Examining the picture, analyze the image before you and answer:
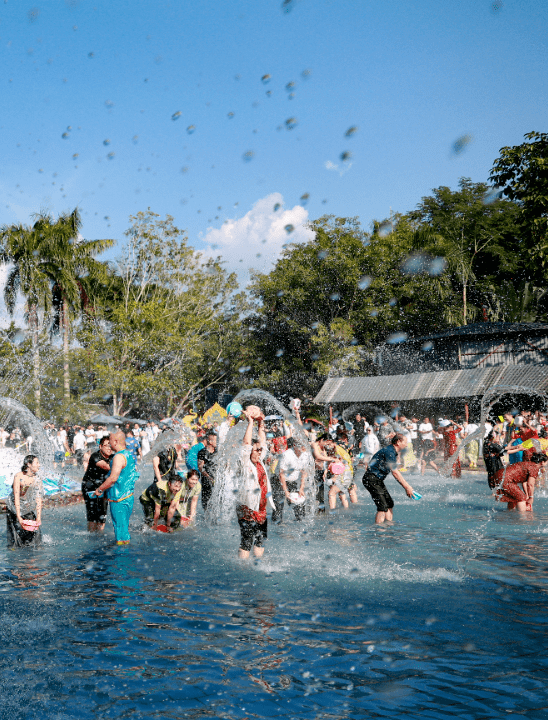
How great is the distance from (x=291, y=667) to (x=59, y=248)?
110ft

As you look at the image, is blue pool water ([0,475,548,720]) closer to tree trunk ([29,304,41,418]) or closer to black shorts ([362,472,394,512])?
black shorts ([362,472,394,512])

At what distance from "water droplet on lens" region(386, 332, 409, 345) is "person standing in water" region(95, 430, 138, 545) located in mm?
30729

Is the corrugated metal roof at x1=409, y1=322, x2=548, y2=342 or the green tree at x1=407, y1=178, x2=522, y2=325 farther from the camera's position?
the green tree at x1=407, y1=178, x2=522, y2=325

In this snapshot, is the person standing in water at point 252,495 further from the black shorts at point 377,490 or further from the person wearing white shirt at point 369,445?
the person wearing white shirt at point 369,445

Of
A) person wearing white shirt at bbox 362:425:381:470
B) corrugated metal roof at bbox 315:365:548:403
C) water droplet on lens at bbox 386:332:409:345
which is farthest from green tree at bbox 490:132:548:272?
water droplet on lens at bbox 386:332:409:345

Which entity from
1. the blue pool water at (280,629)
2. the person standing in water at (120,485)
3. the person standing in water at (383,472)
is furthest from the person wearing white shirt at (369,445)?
the person standing in water at (120,485)

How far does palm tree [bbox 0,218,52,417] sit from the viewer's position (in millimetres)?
34125

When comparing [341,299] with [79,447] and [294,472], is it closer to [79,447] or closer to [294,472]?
[79,447]

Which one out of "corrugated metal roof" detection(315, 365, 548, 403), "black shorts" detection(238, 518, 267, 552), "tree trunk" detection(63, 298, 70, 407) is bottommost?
"black shorts" detection(238, 518, 267, 552)

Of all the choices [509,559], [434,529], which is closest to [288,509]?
[434,529]

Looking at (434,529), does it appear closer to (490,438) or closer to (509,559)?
(509,559)

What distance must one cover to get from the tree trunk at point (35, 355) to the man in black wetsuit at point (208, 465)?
22.4 meters

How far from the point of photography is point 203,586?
23.4ft

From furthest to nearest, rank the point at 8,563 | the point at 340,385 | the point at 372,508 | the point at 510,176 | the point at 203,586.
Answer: the point at 340,385 < the point at 510,176 < the point at 372,508 < the point at 8,563 < the point at 203,586
